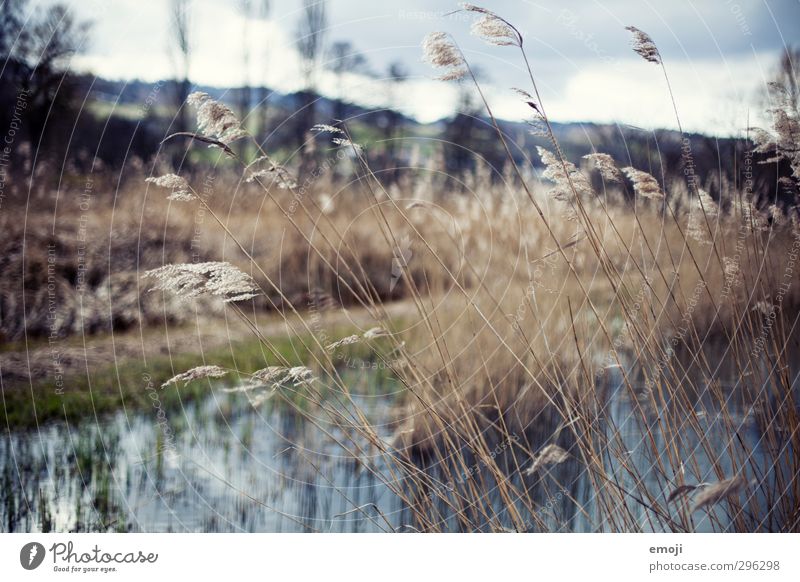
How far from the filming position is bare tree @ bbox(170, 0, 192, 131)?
287 cm

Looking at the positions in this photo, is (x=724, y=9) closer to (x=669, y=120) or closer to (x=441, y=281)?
(x=669, y=120)

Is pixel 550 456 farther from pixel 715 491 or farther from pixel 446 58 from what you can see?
pixel 446 58

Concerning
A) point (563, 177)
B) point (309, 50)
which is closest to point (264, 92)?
point (309, 50)

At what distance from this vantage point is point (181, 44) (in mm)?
2922

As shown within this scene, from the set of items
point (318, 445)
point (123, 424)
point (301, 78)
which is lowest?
point (318, 445)

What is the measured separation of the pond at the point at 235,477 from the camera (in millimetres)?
2791

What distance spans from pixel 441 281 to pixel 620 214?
0.95 metres

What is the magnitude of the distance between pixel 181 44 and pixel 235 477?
1904 millimetres

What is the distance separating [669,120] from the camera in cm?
306

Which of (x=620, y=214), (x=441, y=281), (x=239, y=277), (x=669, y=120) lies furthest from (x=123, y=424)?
(x=669, y=120)

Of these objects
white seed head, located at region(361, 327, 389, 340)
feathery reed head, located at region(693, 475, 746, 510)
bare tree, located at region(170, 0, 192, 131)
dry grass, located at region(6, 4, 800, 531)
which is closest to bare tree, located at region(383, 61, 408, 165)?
dry grass, located at region(6, 4, 800, 531)

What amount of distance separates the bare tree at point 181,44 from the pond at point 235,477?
57.1 inches
